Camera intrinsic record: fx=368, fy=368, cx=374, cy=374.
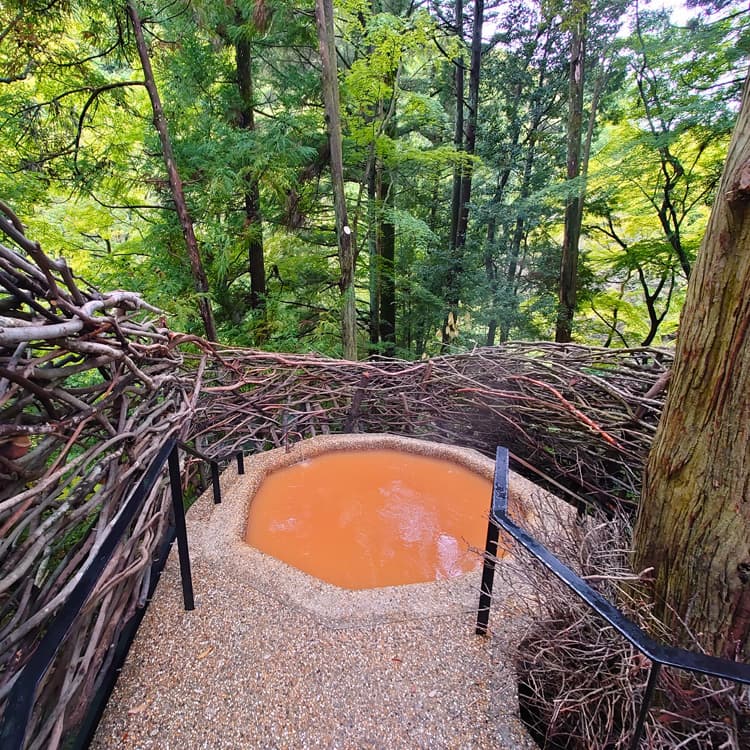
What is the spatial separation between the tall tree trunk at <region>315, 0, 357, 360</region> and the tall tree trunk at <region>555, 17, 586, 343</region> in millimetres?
3256

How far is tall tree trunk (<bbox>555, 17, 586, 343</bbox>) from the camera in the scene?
216 inches

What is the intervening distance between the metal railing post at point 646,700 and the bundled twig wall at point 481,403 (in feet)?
5.34

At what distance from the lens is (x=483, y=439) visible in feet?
11.9

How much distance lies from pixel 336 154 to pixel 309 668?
4345mm

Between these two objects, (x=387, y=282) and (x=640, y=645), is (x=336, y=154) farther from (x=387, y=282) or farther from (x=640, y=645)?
(x=640, y=645)

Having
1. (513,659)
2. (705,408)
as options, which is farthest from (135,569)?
(705,408)

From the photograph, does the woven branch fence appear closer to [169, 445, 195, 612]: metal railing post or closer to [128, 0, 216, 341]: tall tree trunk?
[169, 445, 195, 612]: metal railing post

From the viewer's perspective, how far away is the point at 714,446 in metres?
0.90

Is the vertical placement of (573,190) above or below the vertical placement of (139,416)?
above

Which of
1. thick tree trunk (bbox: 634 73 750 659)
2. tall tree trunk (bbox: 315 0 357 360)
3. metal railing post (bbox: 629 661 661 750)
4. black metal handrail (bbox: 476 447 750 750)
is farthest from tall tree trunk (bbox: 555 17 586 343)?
metal railing post (bbox: 629 661 661 750)

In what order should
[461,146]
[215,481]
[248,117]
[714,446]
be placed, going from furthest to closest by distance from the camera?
1. [461,146]
2. [248,117]
3. [215,481]
4. [714,446]

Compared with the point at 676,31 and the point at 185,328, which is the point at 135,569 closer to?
the point at 185,328

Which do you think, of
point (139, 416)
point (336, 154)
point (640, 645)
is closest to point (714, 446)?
point (640, 645)

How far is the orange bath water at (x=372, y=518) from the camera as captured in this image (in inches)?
82.7
